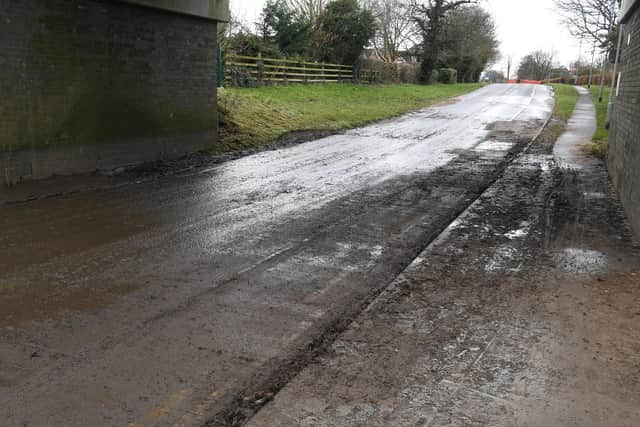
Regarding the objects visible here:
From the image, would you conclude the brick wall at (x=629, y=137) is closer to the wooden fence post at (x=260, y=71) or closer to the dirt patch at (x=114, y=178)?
the dirt patch at (x=114, y=178)

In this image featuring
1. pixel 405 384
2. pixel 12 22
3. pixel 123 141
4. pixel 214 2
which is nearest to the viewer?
pixel 405 384

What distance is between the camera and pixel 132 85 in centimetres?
1155

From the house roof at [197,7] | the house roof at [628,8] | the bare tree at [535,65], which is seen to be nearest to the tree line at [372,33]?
the house roof at [197,7]

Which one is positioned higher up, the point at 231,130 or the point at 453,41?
the point at 453,41

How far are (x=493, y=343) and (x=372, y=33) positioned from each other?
36.7m

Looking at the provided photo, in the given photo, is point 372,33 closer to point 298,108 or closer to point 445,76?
point 298,108

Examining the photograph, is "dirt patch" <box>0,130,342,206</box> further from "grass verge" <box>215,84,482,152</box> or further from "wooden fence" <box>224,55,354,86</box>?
"wooden fence" <box>224,55,354,86</box>

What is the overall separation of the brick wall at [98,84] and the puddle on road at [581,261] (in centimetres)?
809

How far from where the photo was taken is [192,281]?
5.45 m

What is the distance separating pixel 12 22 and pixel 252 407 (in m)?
8.04

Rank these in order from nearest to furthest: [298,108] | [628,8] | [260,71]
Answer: [628,8], [298,108], [260,71]

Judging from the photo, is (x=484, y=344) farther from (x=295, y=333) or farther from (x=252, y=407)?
(x=252, y=407)

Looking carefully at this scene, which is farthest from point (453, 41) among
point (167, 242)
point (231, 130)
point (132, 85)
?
point (167, 242)

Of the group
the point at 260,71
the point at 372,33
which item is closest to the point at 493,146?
the point at 260,71
